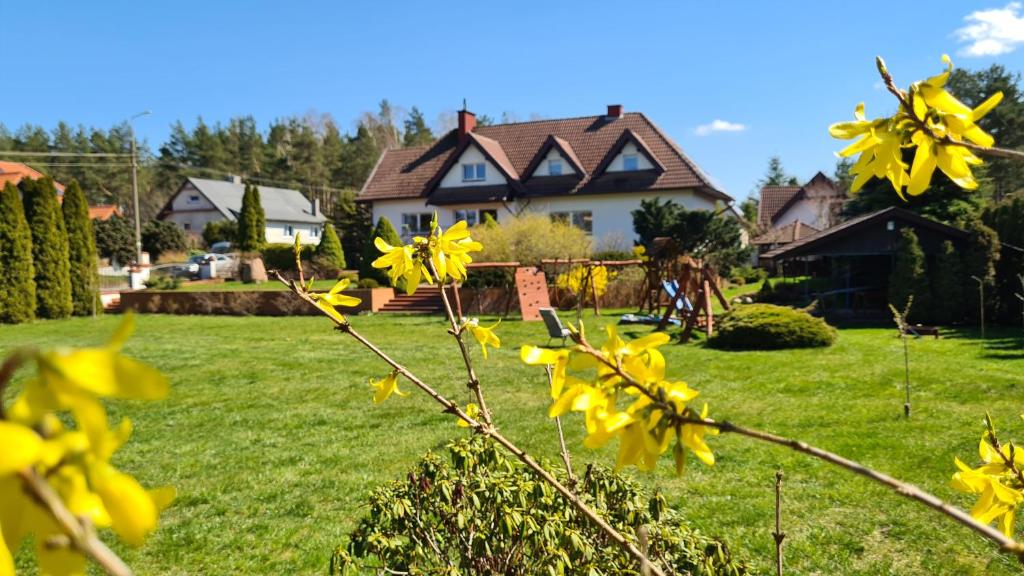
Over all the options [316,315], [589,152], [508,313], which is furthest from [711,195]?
[316,315]

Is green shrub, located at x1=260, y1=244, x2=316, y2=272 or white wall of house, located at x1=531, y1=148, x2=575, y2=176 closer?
white wall of house, located at x1=531, y1=148, x2=575, y2=176

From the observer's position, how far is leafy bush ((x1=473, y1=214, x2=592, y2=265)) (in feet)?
60.4

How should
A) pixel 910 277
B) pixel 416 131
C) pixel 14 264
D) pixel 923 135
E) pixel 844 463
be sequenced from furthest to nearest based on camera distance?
pixel 416 131 → pixel 14 264 → pixel 910 277 → pixel 923 135 → pixel 844 463

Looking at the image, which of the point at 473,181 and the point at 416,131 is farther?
the point at 416,131

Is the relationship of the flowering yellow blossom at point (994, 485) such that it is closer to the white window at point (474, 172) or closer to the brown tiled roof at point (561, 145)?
the brown tiled roof at point (561, 145)

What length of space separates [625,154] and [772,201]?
77.5 ft

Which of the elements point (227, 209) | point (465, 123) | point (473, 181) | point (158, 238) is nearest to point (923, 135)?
point (473, 181)

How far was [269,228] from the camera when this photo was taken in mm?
45531

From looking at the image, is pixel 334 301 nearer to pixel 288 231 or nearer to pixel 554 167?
pixel 554 167

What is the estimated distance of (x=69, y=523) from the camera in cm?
40

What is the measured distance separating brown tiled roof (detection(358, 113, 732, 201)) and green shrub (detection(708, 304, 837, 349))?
559 inches

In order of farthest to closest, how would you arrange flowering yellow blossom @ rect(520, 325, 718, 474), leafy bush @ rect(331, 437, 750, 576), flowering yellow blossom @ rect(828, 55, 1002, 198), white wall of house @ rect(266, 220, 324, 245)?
1. white wall of house @ rect(266, 220, 324, 245)
2. leafy bush @ rect(331, 437, 750, 576)
3. flowering yellow blossom @ rect(828, 55, 1002, 198)
4. flowering yellow blossom @ rect(520, 325, 718, 474)

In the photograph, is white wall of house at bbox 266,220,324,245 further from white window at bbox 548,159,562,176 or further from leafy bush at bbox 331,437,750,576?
leafy bush at bbox 331,437,750,576

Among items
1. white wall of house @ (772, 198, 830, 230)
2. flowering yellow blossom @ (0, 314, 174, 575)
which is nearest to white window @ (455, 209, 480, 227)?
white wall of house @ (772, 198, 830, 230)
